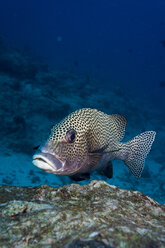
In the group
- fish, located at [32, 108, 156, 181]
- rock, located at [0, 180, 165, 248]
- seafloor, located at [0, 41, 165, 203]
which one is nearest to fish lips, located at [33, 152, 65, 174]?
fish, located at [32, 108, 156, 181]

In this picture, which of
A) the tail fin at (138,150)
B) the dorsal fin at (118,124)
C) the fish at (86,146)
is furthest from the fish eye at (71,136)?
the tail fin at (138,150)

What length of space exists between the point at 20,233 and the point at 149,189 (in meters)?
9.24

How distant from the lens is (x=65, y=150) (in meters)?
2.29

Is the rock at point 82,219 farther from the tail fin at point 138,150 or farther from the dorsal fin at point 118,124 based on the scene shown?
the tail fin at point 138,150

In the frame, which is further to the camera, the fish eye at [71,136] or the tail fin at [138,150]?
the tail fin at [138,150]

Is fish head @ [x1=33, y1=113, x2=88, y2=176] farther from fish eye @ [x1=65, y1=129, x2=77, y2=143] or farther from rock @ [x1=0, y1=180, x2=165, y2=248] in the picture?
rock @ [x1=0, y1=180, x2=165, y2=248]

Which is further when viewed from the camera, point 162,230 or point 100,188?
point 100,188

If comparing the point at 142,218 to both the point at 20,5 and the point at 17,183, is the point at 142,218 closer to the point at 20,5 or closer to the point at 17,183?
the point at 17,183

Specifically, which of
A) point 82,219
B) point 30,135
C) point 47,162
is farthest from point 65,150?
point 30,135

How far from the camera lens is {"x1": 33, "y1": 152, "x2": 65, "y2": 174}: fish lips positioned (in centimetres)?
196

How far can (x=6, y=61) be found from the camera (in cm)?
1639

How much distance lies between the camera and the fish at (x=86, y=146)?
217cm

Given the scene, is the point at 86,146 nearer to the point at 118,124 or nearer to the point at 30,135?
the point at 118,124

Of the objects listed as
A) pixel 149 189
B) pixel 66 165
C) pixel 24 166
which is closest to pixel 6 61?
pixel 24 166
